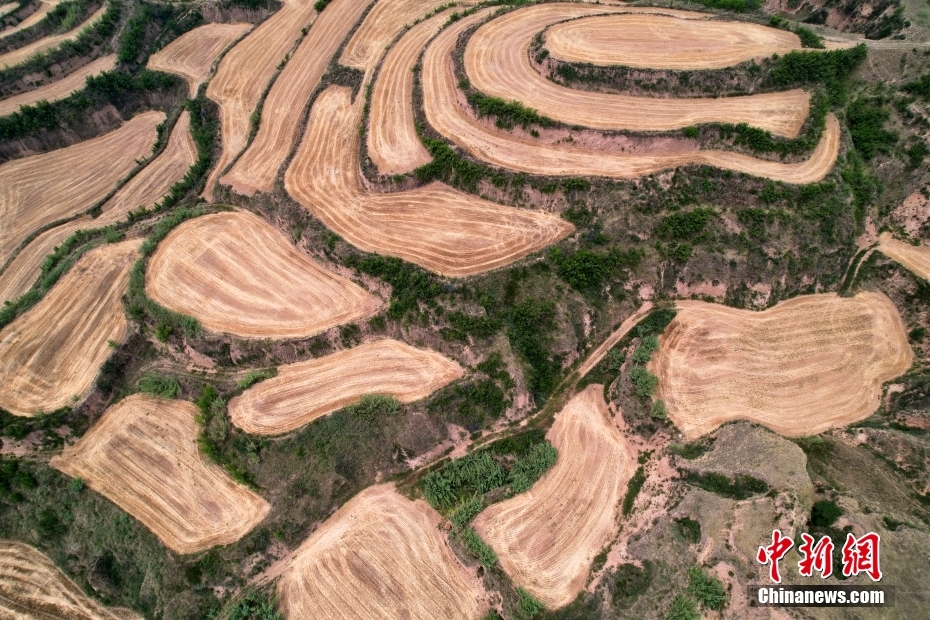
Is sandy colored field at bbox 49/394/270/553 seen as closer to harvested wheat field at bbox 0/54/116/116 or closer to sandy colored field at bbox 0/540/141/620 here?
sandy colored field at bbox 0/540/141/620

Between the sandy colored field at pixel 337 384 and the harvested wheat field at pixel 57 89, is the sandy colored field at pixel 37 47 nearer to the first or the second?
the harvested wheat field at pixel 57 89

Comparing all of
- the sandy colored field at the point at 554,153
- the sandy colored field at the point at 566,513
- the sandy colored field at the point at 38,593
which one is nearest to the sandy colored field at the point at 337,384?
the sandy colored field at the point at 566,513

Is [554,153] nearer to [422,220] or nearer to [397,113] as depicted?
[422,220]

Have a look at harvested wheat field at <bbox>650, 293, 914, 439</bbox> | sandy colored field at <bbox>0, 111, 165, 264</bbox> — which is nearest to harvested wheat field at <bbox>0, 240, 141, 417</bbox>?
sandy colored field at <bbox>0, 111, 165, 264</bbox>

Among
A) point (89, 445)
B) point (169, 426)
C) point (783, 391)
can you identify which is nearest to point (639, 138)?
point (783, 391)

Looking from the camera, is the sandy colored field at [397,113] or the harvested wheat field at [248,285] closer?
the harvested wheat field at [248,285]

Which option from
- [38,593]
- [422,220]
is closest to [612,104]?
[422,220]
